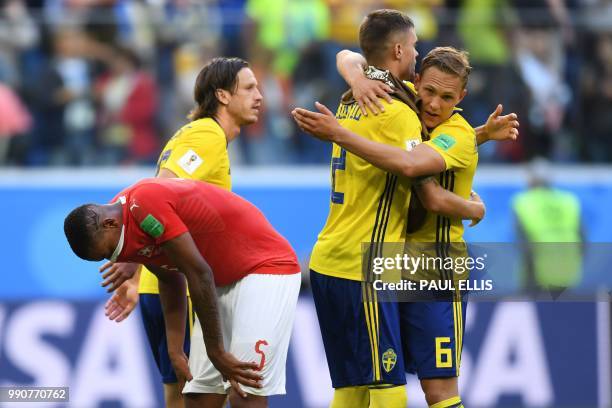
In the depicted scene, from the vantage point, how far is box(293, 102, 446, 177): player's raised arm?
6117 mm

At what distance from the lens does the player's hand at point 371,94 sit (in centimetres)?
639

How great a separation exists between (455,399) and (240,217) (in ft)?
4.97

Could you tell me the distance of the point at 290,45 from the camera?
39.8ft

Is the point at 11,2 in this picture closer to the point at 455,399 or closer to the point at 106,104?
the point at 106,104

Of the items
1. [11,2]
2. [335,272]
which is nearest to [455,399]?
[335,272]

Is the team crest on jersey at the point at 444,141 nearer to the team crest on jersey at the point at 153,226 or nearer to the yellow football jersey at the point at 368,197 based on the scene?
the yellow football jersey at the point at 368,197

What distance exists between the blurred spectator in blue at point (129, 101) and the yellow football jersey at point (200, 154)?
5.22 meters

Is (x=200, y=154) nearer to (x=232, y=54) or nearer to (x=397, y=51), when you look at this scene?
(x=397, y=51)

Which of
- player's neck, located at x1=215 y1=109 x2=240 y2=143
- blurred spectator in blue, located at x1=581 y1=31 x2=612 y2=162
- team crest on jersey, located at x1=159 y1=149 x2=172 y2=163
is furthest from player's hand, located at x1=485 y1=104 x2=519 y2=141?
blurred spectator in blue, located at x1=581 y1=31 x2=612 y2=162

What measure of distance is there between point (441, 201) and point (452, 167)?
196mm

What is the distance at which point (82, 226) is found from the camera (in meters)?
5.69

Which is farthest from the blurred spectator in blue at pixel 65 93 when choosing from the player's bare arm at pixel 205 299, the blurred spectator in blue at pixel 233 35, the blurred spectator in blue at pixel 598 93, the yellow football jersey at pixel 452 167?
the player's bare arm at pixel 205 299

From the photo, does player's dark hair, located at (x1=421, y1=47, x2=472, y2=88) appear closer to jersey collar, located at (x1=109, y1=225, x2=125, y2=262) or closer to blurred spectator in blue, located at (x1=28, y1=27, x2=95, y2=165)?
jersey collar, located at (x1=109, y1=225, x2=125, y2=262)

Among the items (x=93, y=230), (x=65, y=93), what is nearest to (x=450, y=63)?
(x=93, y=230)
